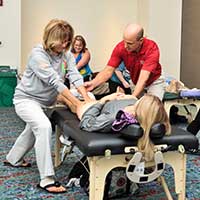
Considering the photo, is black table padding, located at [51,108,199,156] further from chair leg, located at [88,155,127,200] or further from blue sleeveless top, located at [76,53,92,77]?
blue sleeveless top, located at [76,53,92,77]

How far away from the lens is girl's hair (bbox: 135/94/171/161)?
7.53 feet

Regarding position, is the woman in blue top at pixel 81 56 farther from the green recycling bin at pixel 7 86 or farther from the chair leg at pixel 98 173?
the chair leg at pixel 98 173

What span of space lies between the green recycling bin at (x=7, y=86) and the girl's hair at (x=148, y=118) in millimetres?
3710

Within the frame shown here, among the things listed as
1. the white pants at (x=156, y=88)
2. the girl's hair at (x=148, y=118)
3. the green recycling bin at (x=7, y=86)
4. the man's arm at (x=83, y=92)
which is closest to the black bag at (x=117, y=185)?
the girl's hair at (x=148, y=118)

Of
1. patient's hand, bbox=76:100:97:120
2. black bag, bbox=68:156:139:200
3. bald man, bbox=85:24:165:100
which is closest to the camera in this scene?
black bag, bbox=68:156:139:200

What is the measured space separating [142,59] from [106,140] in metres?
1.30

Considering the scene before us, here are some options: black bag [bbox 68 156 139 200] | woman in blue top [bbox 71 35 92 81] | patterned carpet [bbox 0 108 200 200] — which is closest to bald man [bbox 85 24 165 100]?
patterned carpet [bbox 0 108 200 200]

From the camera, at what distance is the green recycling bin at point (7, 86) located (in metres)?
5.78

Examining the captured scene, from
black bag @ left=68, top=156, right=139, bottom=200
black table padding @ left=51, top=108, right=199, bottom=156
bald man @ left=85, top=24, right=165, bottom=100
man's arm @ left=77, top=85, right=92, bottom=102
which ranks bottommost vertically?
black bag @ left=68, top=156, right=139, bottom=200

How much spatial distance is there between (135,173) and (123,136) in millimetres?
216

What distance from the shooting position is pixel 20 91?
297cm

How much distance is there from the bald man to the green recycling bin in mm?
2570

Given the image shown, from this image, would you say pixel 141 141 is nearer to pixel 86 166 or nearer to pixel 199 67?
pixel 86 166

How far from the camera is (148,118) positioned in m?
2.32
